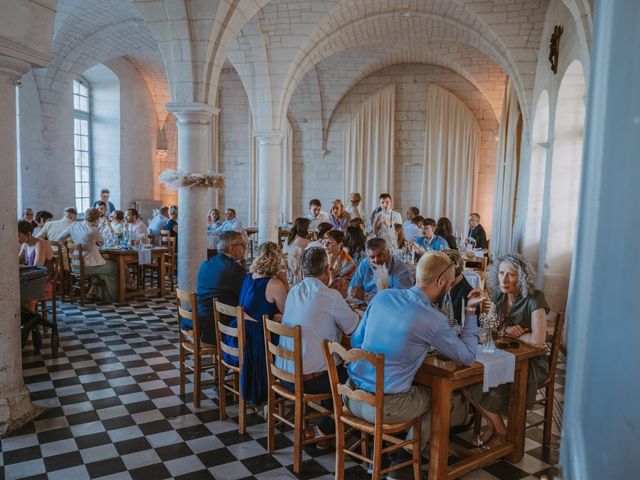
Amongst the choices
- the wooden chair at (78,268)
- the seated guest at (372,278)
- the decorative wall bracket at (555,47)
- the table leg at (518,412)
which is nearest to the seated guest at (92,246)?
the wooden chair at (78,268)

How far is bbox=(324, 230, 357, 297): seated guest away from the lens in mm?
5289

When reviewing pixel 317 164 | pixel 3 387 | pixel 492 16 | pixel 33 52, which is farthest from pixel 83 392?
pixel 317 164

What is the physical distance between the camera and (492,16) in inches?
352

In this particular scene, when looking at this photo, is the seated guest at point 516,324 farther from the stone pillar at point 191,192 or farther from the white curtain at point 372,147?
the white curtain at point 372,147

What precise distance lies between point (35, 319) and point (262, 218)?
5197 mm

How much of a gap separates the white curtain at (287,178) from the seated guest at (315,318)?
11912mm

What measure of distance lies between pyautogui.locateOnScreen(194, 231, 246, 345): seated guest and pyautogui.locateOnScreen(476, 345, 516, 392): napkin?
209cm

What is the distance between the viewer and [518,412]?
356 cm

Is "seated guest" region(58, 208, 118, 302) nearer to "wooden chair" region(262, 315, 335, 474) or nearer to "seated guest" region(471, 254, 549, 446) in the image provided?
"wooden chair" region(262, 315, 335, 474)

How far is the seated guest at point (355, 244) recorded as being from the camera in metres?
5.81

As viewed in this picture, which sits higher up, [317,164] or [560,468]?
[317,164]

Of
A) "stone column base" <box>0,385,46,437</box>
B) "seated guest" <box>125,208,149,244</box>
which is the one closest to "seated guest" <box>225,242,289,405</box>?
"stone column base" <box>0,385,46,437</box>

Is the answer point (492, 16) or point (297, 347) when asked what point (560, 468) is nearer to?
point (297, 347)

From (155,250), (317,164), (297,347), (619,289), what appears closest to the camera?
(619,289)
